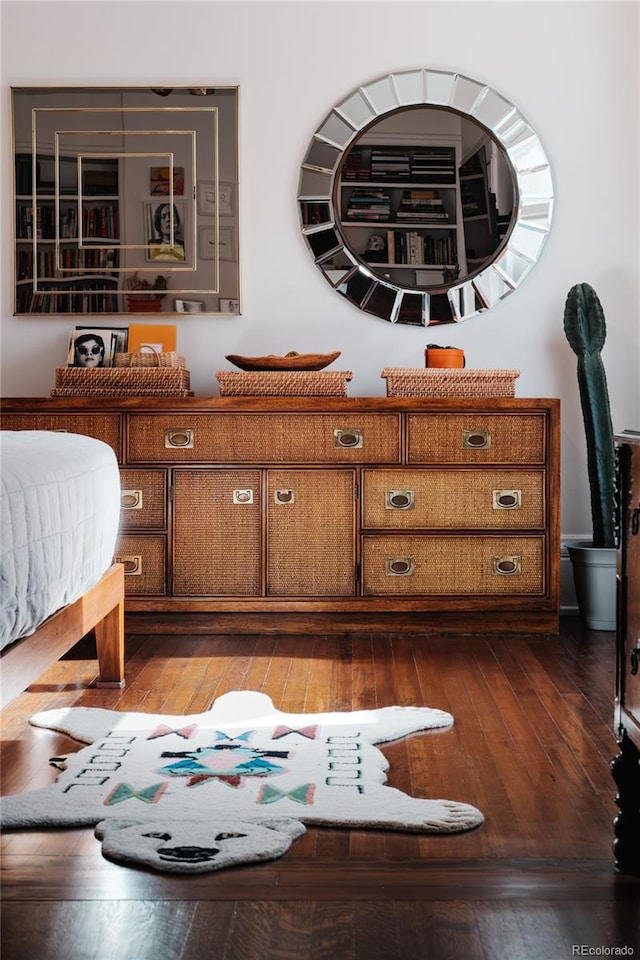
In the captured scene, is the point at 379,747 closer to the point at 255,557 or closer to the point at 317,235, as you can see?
the point at 255,557

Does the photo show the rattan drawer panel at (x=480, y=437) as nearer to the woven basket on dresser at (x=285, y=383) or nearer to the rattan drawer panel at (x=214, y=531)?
the woven basket on dresser at (x=285, y=383)

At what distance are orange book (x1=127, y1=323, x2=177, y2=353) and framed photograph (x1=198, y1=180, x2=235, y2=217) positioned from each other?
485mm

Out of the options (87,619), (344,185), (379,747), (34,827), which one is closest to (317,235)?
(344,185)

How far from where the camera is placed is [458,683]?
267 centimetres

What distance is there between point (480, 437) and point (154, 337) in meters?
1.33

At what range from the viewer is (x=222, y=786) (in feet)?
6.14

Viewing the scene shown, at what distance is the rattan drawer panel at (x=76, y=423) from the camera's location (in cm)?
336

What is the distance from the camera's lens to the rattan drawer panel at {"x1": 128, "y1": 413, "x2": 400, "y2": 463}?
10.9 feet

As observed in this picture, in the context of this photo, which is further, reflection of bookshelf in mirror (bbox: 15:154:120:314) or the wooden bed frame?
reflection of bookshelf in mirror (bbox: 15:154:120:314)

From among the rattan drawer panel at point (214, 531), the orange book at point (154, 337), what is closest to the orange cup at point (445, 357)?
the rattan drawer panel at point (214, 531)

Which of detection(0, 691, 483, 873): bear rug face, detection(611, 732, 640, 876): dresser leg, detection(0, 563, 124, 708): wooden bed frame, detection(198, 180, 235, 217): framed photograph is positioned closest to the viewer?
detection(611, 732, 640, 876): dresser leg

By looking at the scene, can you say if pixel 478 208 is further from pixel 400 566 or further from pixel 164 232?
pixel 400 566

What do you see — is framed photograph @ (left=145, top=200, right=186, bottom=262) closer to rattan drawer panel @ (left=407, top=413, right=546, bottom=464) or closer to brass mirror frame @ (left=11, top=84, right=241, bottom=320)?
brass mirror frame @ (left=11, top=84, right=241, bottom=320)

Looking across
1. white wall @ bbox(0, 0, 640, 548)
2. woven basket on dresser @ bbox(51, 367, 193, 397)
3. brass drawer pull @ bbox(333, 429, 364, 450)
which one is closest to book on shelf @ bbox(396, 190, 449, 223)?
white wall @ bbox(0, 0, 640, 548)
